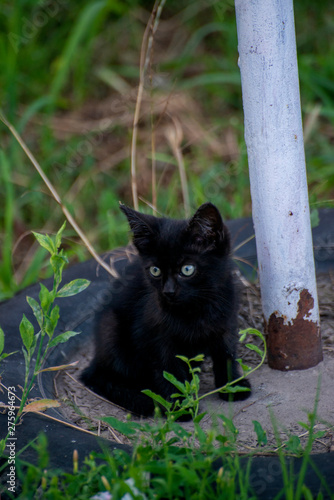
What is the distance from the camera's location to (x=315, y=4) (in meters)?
4.99

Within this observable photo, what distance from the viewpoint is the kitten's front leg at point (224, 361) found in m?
1.96

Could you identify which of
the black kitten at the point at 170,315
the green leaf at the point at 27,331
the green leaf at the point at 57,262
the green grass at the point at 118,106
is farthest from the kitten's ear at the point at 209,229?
the green grass at the point at 118,106

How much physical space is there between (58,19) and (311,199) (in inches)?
126

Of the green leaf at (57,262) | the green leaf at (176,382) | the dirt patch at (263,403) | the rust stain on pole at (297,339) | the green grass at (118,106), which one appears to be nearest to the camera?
the green leaf at (176,382)

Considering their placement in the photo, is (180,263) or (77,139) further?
(77,139)

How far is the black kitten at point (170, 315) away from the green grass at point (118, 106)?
148 cm

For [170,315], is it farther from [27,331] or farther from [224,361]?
[27,331]

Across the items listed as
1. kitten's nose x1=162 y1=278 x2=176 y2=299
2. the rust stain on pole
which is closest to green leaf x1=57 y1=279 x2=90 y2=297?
kitten's nose x1=162 y1=278 x2=176 y2=299

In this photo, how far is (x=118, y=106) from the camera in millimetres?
4883

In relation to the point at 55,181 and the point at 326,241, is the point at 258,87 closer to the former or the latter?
the point at 326,241

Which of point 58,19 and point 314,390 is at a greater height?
point 58,19

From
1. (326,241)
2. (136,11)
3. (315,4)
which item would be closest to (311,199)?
(326,241)

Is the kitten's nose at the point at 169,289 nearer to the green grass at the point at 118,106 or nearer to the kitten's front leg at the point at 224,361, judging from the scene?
the kitten's front leg at the point at 224,361

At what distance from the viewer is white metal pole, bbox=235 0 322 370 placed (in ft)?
5.70
